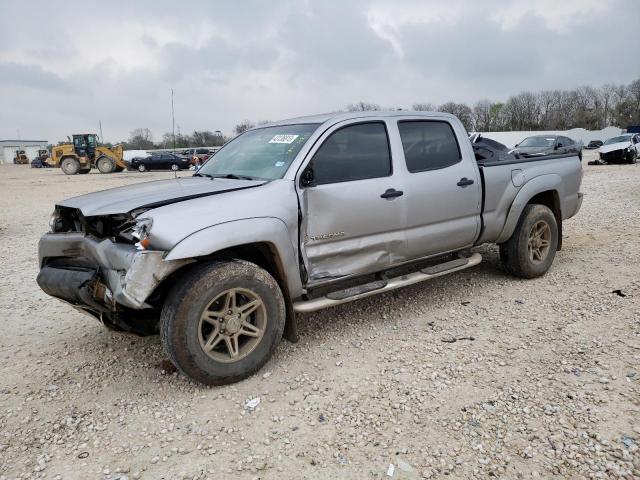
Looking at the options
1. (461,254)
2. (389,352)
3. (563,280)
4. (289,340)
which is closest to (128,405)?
(289,340)

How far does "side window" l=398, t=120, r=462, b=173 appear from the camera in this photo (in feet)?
13.8

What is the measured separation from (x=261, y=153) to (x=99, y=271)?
63.5 inches

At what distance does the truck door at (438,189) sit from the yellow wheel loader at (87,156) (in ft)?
106

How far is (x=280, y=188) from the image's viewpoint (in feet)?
11.3

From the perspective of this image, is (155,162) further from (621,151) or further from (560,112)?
(560,112)

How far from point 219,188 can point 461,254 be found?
268 centimetres

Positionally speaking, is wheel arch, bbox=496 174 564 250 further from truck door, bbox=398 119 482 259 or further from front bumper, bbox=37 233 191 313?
front bumper, bbox=37 233 191 313

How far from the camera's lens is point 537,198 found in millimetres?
5461

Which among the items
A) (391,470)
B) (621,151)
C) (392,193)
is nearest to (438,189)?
(392,193)

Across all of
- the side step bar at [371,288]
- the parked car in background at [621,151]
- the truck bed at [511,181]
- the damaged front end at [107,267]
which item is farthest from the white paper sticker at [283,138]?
the parked car in background at [621,151]

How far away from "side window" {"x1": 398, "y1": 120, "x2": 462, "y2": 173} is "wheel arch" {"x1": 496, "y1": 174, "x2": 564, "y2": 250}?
3.02 feet

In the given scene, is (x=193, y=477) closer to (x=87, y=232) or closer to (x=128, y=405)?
(x=128, y=405)

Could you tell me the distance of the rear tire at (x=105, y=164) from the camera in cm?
3247

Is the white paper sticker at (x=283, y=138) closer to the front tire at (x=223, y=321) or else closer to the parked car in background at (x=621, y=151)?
the front tire at (x=223, y=321)
